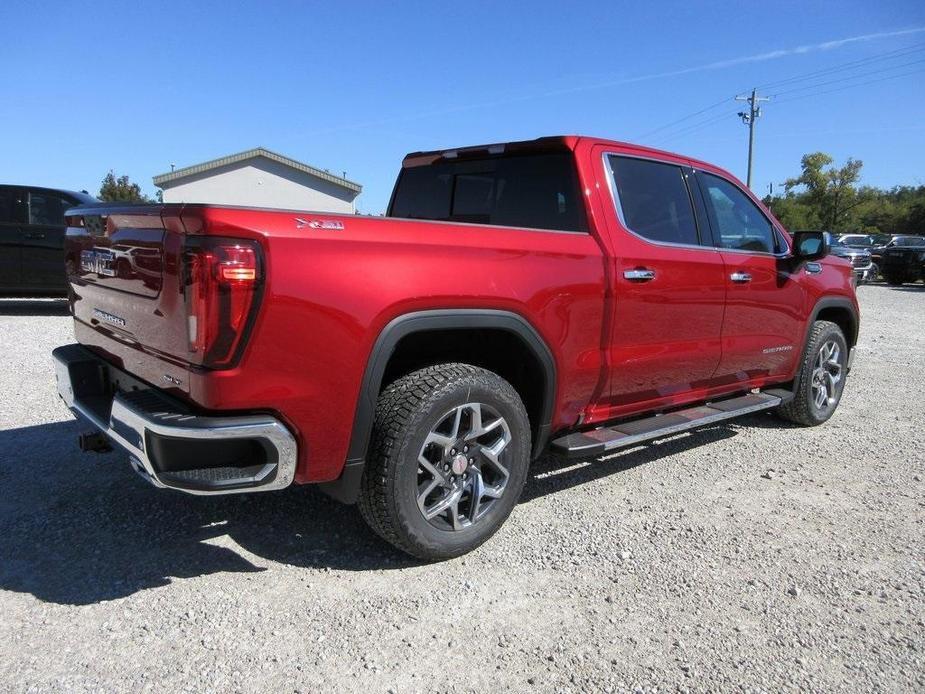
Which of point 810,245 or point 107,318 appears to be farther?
point 810,245

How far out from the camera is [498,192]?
3941mm

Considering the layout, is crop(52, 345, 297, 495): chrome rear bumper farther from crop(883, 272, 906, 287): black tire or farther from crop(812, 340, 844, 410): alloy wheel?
crop(883, 272, 906, 287): black tire

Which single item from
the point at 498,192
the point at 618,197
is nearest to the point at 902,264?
the point at 618,197

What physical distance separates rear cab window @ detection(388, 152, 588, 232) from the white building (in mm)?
20176

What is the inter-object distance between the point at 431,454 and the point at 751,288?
2602 mm

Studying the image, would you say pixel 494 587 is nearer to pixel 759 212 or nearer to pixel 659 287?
pixel 659 287

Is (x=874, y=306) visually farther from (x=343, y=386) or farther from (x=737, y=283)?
(x=343, y=386)

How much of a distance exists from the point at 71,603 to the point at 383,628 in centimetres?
119

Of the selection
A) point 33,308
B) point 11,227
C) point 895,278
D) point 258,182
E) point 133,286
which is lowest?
point 33,308

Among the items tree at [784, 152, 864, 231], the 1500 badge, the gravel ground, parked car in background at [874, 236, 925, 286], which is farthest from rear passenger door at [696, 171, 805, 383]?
tree at [784, 152, 864, 231]

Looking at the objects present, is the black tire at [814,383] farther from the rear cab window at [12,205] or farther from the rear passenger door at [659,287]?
the rear cab window at [12,205]

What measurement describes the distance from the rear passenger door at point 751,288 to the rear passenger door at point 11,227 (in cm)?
929

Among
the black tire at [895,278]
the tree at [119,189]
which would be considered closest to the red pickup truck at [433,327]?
the black tire at [895,278]

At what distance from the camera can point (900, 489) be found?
4051 millimetres
